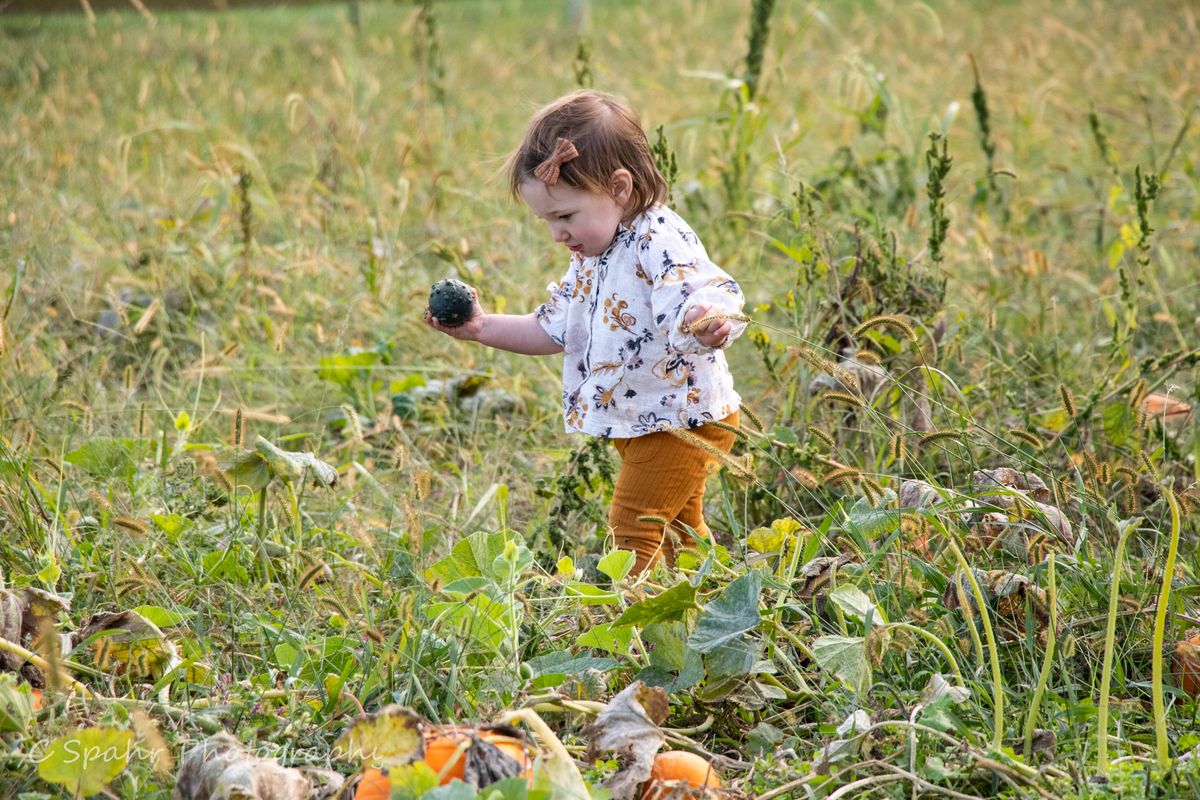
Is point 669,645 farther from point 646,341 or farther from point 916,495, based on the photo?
point 646,341

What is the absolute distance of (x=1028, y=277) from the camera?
3330 millimetres

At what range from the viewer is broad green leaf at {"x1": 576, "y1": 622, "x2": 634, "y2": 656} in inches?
72.1

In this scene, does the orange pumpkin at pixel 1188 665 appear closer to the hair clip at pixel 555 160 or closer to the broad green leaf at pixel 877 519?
the broad green leaf at pixel 877 519

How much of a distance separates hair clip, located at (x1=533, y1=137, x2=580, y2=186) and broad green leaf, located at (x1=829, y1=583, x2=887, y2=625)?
959mm

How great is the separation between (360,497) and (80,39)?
7.38 metres

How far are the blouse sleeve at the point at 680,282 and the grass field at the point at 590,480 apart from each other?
208 mm

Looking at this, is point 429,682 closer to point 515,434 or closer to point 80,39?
point 515,434

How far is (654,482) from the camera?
94.6 inches

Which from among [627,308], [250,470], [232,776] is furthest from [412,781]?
[627,308]

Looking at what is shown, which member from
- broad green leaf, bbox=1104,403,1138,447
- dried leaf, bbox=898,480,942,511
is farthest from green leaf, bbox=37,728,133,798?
broad green leaf, bbox=1104,403,1138,447

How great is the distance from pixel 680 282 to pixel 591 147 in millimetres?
307

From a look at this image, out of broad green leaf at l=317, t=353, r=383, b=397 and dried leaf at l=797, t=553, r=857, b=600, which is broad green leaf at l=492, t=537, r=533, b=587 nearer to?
dried leaf at l=797, t=553, r=857, b=600

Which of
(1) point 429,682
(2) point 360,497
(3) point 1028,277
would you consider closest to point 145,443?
(2) point 360,497

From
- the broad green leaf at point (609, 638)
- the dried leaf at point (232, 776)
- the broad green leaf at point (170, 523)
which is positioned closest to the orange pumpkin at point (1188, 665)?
the broad green leaf at point (609, 638)
